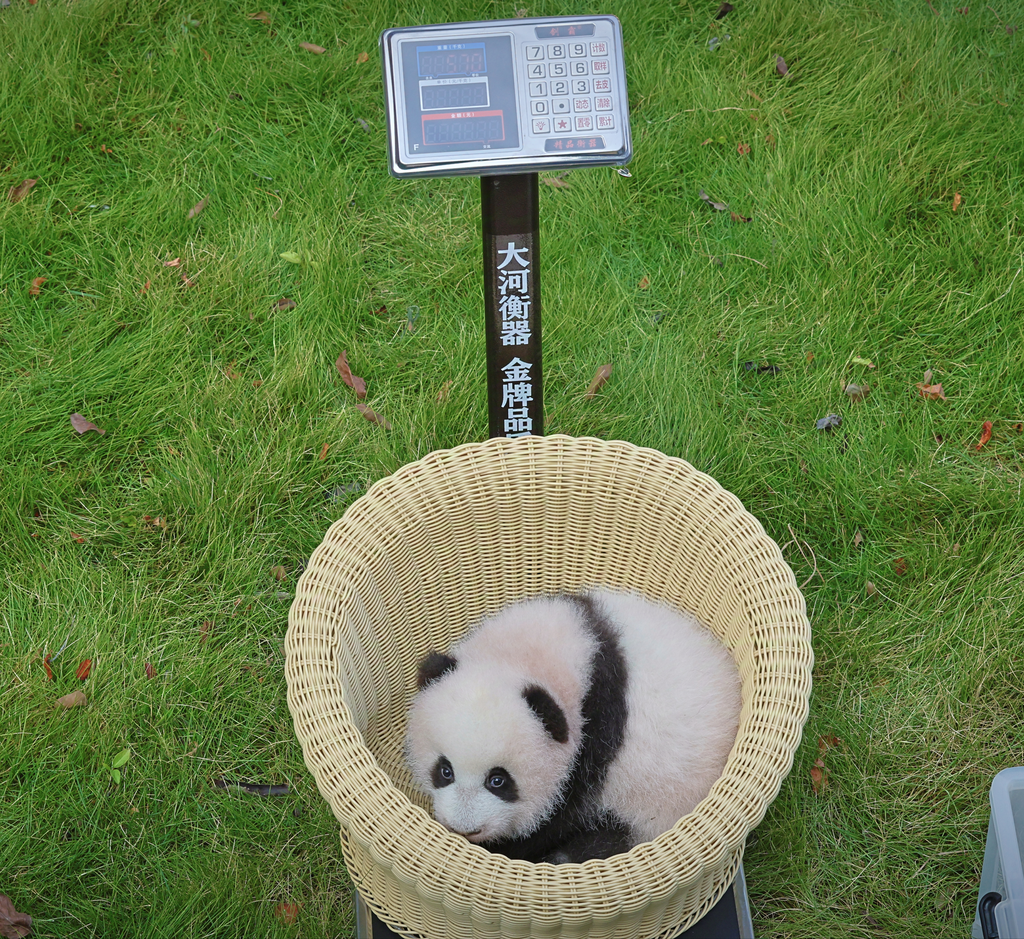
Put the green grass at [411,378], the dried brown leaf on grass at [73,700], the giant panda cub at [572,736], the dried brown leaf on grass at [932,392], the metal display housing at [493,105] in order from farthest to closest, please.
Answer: the dried brown leaf on grass at [932,392], the dried brown leaf on grass at [73,700], the green grass at [411,378], the giant panda cub at [572,736], the metal display housing at [493,105]

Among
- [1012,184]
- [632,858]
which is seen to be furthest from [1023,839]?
[1012,184]

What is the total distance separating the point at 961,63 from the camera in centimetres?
457

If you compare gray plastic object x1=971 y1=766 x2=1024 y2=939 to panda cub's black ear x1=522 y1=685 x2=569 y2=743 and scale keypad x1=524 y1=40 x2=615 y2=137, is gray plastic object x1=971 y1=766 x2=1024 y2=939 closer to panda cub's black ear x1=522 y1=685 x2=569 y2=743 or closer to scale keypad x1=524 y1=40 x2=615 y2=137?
panda cub's black ear x1=522 y1=685 x2=569 y2=743

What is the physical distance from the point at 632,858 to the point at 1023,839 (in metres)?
1.00

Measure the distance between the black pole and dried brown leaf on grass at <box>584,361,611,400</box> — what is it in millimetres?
878

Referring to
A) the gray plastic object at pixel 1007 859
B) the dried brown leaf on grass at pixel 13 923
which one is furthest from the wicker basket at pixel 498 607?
the dried brown leaf on grass at pixel 13 923

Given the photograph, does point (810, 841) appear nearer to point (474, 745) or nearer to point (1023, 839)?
point (1023, 839)

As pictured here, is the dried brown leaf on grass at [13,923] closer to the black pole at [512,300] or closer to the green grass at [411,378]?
the green grass at [411,378]

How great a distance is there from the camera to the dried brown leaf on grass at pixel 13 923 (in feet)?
8.67

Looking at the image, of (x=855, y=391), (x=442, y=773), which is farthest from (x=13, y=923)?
(x=855, y=391)

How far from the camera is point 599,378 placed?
3771 millimetres

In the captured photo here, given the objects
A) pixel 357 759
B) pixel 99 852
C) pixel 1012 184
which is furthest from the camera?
pixel 1012 184

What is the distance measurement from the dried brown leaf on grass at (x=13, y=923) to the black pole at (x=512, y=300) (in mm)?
1912

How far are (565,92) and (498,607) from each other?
1.59 metres
